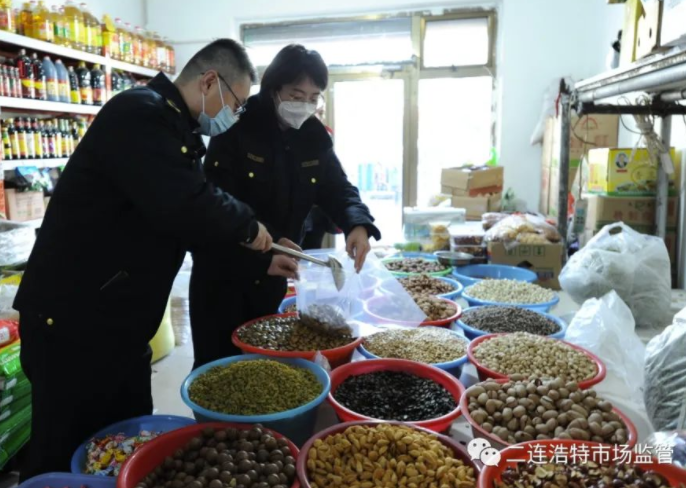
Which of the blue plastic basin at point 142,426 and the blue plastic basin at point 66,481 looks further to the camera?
the blue plastic basin at point 142,426

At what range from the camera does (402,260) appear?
3156 mm

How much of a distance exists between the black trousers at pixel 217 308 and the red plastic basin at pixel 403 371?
467mm

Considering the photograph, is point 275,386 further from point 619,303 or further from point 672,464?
point 619,303

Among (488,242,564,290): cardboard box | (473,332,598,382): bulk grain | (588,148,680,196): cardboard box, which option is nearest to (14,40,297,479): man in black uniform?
(473,332,598,382): bulk grain

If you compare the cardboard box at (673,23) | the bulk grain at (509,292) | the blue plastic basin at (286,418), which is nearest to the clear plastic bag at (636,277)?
the bulk grain at (509,292)

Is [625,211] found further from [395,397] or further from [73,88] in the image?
[73,88]

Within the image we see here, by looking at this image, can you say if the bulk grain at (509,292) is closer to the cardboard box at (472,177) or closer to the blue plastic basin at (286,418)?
the blue plastic basin at (286,418)

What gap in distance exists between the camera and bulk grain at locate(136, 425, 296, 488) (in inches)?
39.7

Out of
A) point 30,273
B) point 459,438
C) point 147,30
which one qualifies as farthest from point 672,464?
point 147,30

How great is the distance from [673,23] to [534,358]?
1177 mm

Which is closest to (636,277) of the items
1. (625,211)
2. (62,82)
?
(625,211)

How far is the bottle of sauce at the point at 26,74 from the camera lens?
3338mm

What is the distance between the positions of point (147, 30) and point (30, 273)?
4.36 meters

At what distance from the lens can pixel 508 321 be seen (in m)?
1.96
